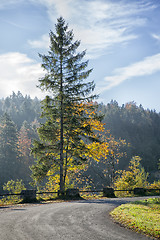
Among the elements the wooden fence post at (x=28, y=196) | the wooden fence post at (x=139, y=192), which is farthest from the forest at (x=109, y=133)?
the wooden fence post at (x=28, y=196)

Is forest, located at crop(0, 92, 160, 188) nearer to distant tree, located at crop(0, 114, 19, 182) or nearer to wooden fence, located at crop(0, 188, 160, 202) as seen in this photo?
distant tree, located at crop(0, 114, 19, 182)

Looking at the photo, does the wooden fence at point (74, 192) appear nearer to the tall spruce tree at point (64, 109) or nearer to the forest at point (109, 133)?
the tall spruce tree at point (64, 109)

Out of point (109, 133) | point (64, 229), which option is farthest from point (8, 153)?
point (109, 133)

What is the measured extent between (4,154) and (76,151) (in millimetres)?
46371

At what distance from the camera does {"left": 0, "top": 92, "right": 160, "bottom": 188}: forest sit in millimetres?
61375

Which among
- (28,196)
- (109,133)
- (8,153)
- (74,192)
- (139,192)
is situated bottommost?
(139,192)

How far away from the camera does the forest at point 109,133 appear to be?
6138 centimetres

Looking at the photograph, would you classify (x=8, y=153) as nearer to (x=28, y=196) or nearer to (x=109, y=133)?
(x=28, y=196)

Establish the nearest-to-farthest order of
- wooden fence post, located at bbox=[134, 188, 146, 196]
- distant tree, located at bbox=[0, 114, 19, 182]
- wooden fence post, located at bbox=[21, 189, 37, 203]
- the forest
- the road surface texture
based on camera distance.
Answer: the road surface texture → wooden fence post, located at bbox=[21, 189, 37, 203] → wooden fence post, located at bbox=[134, 188, 146, 196] → distant tree, located at bbox=[0, 114, 19, 182] → the forest

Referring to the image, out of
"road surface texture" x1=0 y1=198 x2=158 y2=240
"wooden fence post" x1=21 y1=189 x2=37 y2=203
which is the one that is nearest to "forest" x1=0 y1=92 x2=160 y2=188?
"wooden fence post" x1=21 y1=189 x2=37 y2=203

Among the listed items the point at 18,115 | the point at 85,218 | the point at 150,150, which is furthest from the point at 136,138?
the point at 85,218

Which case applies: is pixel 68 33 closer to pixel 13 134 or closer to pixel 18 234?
pixel 18 234

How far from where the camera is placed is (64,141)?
2030 centimetres

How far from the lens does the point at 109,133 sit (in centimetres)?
11400
